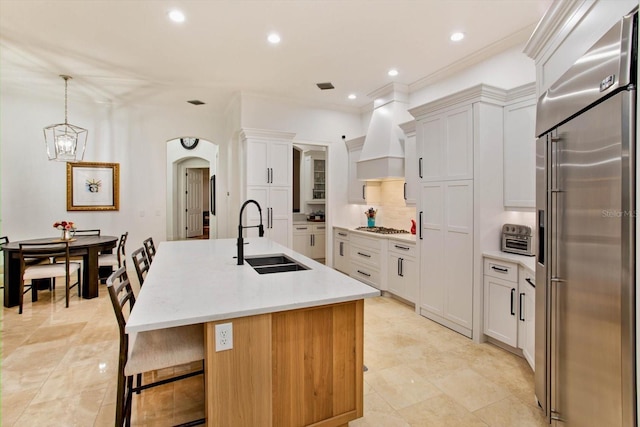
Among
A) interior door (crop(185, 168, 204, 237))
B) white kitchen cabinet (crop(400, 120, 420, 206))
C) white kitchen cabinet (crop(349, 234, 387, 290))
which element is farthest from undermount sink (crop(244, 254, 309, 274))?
interior door (crop(185, 168, 204, 237))

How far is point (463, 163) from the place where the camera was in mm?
3160

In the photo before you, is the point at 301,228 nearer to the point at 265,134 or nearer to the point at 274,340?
the point at 265,134

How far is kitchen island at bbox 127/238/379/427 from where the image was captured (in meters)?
1.42

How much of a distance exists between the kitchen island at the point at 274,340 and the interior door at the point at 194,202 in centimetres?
921

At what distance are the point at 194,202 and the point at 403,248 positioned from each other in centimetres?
848

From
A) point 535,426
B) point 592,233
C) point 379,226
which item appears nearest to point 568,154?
point 592,233

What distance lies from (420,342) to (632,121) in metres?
2.46

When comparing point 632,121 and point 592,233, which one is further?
point 592,233

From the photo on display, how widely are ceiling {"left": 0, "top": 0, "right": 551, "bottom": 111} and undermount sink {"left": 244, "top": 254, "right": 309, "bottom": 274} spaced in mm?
2228

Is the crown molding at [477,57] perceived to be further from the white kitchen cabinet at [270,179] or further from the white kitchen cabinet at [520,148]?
the white kitchen cabinet at [270,179]

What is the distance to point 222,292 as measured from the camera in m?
1.66

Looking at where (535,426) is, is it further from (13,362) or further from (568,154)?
(13,362)

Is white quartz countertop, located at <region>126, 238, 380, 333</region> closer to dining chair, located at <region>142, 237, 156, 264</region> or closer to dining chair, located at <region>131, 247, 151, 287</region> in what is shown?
dining chair, located at <region>131, 247, 151, 287</region>

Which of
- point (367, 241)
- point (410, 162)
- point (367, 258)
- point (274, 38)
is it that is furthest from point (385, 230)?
point (274, 38)
